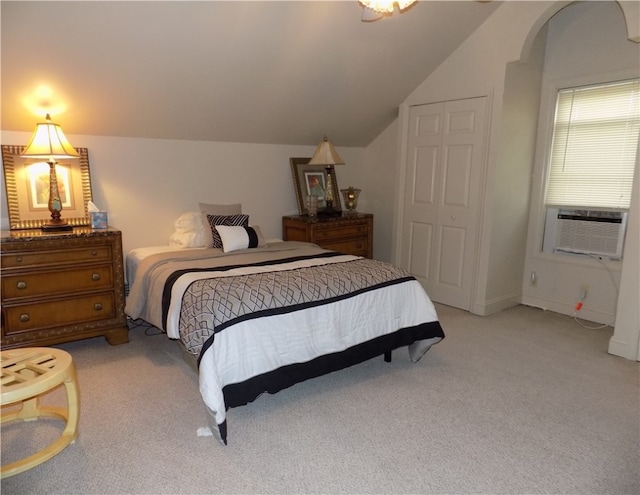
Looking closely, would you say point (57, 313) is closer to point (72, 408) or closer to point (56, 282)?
point (56, 282)

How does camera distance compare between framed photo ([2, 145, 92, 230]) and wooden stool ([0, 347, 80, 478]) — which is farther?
framed photo ([2, 145, 92, 230])

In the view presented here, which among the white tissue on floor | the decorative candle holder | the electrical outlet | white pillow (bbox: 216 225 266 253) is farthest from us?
the decorative candle holder

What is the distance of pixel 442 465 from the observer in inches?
75.8

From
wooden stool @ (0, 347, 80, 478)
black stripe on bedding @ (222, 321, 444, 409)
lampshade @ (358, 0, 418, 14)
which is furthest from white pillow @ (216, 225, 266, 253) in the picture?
lampshade @ (358, 0, 418, 14)

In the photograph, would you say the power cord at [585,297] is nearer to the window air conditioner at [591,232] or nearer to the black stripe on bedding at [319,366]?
the window air conditioner at [591,232]

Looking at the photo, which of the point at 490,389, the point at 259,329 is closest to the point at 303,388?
the point at 259,329

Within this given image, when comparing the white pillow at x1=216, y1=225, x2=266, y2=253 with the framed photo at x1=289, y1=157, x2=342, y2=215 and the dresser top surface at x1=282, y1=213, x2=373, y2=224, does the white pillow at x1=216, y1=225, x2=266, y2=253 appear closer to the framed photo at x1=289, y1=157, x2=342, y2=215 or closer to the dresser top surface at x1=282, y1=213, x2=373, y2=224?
the dresser top surface at x1=282, y1=213, x2=373, y2=224

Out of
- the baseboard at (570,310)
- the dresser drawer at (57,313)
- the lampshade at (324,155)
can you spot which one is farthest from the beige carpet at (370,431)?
the lampshade at (324,155)

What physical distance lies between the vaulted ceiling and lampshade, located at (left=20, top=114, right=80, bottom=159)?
0.66 ft

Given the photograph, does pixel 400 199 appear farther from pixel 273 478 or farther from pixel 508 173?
pixel 273 478

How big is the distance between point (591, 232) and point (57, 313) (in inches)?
170

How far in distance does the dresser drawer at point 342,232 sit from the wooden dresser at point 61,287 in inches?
75.2

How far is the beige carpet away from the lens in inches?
71.9

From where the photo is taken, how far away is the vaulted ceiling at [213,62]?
2.58 meters
